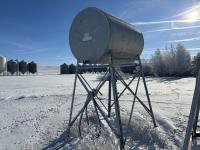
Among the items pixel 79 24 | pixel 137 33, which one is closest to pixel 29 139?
pixel 79 24

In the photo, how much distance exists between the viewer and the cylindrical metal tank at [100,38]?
5.61 metres

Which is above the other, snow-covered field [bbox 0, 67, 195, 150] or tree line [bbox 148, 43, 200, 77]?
tree line [bbox 148, 43, 200, 77]

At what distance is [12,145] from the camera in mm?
5359

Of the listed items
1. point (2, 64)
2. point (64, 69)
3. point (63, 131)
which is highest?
point (2, 64)

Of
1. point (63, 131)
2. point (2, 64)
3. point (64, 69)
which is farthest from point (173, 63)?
point (63, 131)

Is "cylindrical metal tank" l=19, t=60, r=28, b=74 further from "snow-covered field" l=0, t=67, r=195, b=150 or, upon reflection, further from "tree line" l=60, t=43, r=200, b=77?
"snow-covered field" l=0, t=67, r=195, b=150

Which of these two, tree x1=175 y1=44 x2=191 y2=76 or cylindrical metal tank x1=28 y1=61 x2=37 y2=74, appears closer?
tree x1=175 y1=44 x2=191 y2=76

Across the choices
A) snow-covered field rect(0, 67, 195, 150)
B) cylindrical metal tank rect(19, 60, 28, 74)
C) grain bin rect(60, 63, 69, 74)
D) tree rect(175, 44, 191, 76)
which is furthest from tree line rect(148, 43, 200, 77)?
snow-covered field rect(0, 67, 195, 150)

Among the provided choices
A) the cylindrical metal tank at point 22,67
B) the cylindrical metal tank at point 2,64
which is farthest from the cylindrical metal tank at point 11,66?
the cylindrical metal tank at point 2,64

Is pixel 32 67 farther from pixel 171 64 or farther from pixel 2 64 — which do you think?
pixel 171 64

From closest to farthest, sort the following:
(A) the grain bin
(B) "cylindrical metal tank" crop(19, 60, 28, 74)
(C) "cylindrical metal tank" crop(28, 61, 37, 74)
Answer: (B) "cylindrical metal tank" crop(19, 60, 28, 74) → (C) "cylindrical metal tank" crop(28, 61, 37, 74) → (A) the grain bin

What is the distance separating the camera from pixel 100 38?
18.7 feet

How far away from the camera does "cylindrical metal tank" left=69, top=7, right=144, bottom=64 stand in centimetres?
561

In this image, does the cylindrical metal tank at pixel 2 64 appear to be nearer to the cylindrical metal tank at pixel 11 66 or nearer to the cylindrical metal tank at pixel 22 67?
the cylindrical metal tank at pixel 11 66
